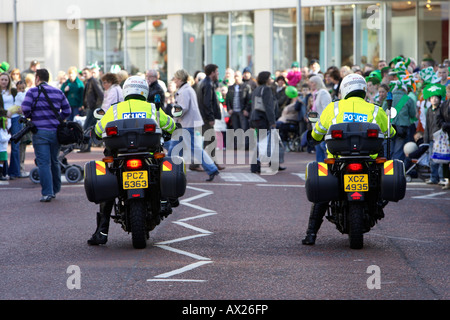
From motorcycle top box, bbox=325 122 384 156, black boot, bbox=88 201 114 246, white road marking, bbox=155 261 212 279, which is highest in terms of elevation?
motorcycle top box, bbox=325 122 384 156

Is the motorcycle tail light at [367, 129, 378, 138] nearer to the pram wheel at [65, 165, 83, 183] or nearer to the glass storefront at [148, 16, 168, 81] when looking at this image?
the pram wheel at [65, 165, 83, 183]

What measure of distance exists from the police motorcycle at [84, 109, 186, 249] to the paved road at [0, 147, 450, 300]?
0.37 m

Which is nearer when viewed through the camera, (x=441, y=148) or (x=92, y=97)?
(x=441, y=148)

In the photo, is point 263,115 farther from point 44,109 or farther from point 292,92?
point 292,92

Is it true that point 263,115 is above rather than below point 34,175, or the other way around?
above

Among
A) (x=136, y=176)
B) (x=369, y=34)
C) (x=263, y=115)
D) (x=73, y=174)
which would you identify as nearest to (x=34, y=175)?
(x=73, y=174)

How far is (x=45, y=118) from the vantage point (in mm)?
13984

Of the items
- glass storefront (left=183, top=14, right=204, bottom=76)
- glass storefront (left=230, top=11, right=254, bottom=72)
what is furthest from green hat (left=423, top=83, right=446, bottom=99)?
glass storefront (left=183, top=14, right=204, bottom=76)

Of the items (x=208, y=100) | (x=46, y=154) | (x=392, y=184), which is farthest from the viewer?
(x=208, y=100)

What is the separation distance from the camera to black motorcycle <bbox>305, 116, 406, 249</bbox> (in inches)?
371

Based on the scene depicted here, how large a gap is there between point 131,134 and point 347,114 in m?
2.13

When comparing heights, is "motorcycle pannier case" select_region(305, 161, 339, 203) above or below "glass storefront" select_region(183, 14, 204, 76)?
below
